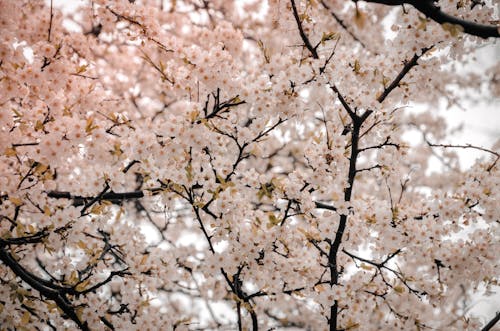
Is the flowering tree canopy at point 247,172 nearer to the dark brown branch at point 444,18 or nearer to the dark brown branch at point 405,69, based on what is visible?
the dark brown branch at point 405,69

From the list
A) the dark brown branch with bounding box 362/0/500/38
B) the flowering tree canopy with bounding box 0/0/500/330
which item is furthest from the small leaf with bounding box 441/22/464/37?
the flowering tree canopy with bounding box 0/0/500/330

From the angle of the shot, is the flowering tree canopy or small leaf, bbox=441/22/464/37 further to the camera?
the flowering tree canopy

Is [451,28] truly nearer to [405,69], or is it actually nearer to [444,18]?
[444,18]

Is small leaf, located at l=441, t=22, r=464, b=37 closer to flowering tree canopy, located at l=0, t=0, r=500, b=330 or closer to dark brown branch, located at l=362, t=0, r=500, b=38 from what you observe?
dark brown branch, located at l=362, t=0, r=500, b=38

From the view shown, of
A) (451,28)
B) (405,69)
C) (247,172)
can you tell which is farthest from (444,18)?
(247,172)

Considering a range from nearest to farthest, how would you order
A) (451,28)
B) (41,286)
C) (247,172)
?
(451,28) < (41,286) < (247,172)

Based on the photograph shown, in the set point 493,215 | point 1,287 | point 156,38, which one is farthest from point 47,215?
point 493,215

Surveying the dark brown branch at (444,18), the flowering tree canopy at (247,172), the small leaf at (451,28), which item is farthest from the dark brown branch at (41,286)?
the small leaf at (451,28)

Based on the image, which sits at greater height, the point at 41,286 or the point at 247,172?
the point at 247,172

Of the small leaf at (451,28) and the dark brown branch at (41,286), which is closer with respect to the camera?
the small leaf at (451,28)

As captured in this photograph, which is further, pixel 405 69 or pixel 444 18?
pixel 405 69

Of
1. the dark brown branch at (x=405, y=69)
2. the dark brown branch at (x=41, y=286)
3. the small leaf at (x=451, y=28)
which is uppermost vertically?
the dark brown branch at (x=405, y=69)

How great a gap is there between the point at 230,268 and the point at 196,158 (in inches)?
42.3

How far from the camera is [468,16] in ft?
9.48
